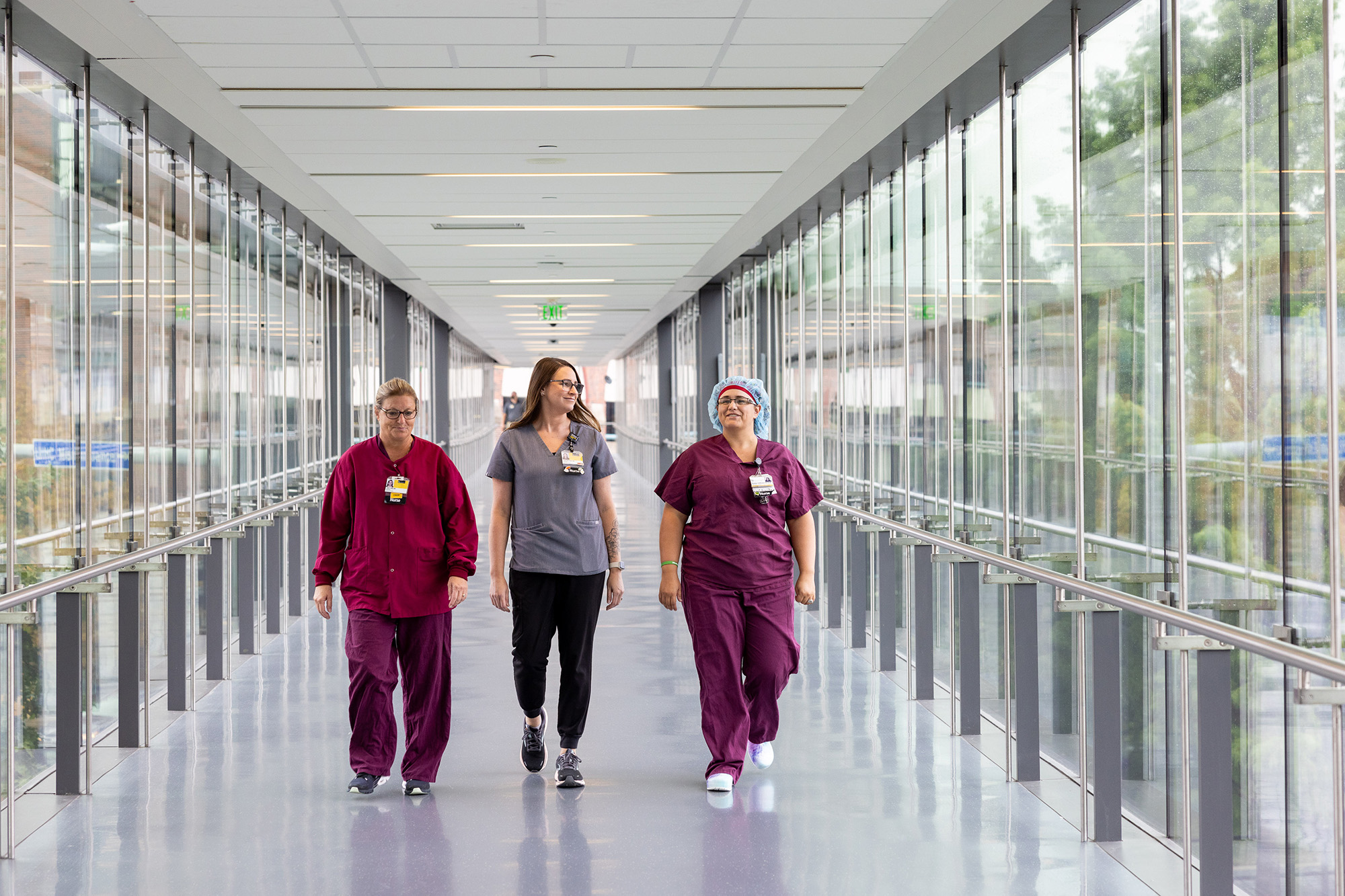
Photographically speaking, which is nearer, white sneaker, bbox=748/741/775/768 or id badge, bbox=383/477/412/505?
id badge, bbox=383/477/412/505

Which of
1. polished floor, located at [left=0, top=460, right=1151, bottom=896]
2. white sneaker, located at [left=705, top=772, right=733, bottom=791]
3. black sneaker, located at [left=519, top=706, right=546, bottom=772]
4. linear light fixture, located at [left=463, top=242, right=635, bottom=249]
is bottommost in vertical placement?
polished floor, located at [left=0, top=460, right=1151, bottom=896]

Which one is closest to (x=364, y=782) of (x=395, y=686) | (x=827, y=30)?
(x=395, y=686)

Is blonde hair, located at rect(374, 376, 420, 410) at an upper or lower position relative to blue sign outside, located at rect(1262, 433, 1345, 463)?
upper

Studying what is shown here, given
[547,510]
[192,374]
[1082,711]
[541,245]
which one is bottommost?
[1082,711]

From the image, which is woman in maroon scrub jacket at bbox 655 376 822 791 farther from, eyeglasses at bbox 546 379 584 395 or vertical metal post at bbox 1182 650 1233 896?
vertical metal post at bbox 1182 650 1233 896

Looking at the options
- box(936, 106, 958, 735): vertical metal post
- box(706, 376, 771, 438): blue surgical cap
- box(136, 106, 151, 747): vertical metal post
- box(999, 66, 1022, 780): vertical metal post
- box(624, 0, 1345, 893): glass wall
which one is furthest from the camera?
box(936, 106, 958, 735): vertical metal post

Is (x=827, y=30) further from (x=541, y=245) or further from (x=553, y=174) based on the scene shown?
(x=541, y=245)

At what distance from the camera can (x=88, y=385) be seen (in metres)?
5.40

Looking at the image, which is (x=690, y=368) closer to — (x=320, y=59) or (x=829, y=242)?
(x=829, y=242)

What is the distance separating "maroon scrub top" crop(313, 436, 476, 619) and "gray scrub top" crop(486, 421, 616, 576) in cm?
19

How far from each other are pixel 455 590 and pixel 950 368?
3.01 metres

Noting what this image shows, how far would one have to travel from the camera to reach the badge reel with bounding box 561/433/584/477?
4715 millimetres

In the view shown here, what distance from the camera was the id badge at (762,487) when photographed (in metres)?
4.81

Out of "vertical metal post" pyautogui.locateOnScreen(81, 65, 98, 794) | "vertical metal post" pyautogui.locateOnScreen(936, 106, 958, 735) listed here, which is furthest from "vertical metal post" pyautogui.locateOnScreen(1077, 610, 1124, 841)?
"vertical metal post" pyautogui.locateOnScreen(81, 65, 98, 794)
